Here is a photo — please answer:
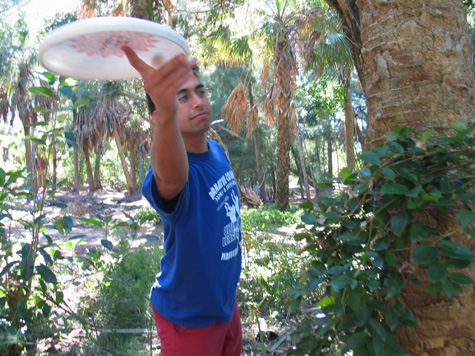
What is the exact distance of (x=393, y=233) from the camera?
3.90 ft

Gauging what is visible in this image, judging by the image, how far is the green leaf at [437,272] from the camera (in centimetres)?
102

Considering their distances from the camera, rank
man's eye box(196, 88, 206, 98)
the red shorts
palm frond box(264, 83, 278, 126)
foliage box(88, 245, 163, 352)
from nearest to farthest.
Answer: the red shorts, man's eye box(196, 88, 206, 98), foliage box(88, 245, 163, 352), palm frond box(264, 83, 278, 126)

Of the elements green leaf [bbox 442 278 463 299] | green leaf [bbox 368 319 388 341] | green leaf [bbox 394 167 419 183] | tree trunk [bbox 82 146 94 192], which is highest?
tree trunk [bbox 82 146 94 192]

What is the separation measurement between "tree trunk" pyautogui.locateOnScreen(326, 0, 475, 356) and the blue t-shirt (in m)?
0.69

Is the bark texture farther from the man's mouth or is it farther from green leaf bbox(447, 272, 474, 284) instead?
the man's mouth

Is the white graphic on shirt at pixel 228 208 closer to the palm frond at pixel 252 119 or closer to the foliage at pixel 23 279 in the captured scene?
the foliage at pixel 23 279

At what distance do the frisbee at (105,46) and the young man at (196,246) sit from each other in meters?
0.15

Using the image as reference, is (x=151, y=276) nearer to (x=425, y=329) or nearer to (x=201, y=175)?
(x=201, y=175)

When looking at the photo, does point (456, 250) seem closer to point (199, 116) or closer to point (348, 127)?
point (199, 116)

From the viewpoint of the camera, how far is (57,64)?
1.46m

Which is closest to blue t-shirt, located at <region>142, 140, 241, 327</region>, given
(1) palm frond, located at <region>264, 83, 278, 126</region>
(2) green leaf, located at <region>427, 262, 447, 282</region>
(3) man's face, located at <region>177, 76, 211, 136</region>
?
(3) man's face, located at <region>177, 76, 211, 136</region>

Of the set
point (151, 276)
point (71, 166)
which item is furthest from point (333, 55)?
point (71, 166)

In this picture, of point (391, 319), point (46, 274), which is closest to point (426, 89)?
point (391, 319)

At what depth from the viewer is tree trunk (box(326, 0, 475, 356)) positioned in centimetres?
126
